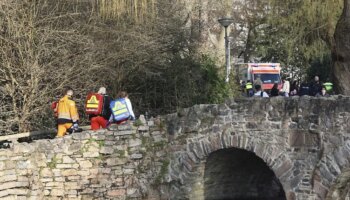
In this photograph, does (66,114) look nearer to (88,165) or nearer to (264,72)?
(88,165)

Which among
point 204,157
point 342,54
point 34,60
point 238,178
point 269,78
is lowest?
point 238,178

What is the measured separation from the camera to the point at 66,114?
11844 mm

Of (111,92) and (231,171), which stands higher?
(111,92)

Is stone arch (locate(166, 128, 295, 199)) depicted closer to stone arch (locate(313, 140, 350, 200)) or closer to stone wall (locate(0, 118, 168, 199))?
stone wall (locate(0, 118, 168, 199))

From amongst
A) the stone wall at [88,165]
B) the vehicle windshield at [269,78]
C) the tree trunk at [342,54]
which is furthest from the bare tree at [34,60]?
the vehicle windshield at [269,78]

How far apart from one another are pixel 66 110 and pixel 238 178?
175 inches

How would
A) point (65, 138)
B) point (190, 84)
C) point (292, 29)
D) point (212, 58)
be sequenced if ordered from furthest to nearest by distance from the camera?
point (292, 29) < point (212, 58) < point (190, 84) < point (65, 138)

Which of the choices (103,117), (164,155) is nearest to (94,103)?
(103,117)

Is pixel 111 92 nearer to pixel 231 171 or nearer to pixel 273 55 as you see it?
pixel 231 171

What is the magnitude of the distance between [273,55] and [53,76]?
1849 centimetres

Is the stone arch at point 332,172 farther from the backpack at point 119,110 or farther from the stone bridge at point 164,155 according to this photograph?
the backpack at point 119,110

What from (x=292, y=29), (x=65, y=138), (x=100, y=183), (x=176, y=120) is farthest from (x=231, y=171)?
(x=292, y=29)

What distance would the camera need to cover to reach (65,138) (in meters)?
11.7

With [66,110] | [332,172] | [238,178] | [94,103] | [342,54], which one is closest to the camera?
[332,172]
